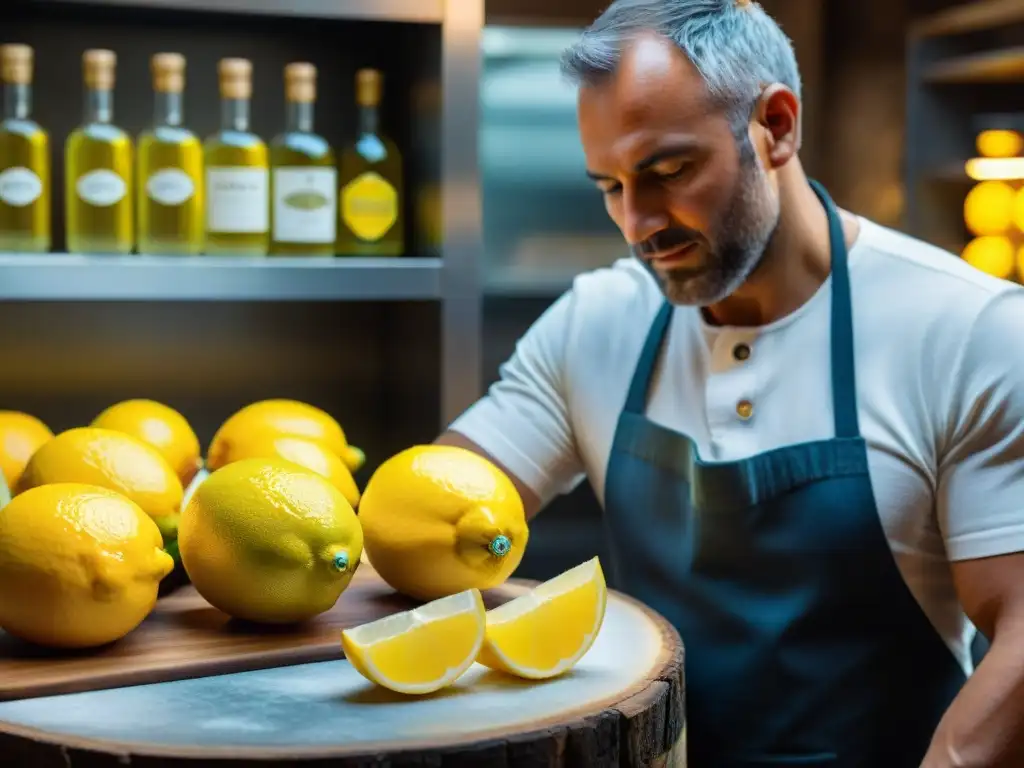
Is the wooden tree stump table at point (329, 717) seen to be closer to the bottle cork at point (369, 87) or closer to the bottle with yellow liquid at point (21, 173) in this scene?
the bottle with yellow liquid at point (21, 173)

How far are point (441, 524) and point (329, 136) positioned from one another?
1240 millimetres

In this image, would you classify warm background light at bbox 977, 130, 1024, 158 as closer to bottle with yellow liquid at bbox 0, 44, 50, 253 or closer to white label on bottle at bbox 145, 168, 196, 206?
white label on bottle at bbox 145, 168, 196, 206

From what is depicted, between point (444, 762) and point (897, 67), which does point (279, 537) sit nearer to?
point (444, 762)

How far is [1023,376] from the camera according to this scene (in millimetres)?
1198

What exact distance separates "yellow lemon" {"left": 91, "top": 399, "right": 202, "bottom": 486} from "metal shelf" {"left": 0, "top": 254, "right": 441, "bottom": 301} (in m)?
0.49

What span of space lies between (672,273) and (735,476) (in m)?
0.21

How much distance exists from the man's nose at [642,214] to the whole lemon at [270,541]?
1.55ft

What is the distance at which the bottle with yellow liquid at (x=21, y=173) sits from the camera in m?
1.69

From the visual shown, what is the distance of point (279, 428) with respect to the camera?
3.89 feet

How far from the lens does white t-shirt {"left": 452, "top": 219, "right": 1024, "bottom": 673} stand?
1216 millimetres

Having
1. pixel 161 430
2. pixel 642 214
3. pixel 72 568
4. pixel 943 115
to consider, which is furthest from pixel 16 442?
pixel 943 115

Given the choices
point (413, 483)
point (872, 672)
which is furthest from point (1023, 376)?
point (413, 483)

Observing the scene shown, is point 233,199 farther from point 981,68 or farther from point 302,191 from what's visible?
point 981,68

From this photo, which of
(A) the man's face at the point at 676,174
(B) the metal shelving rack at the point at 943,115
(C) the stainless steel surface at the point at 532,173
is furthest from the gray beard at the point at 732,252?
(B) the metal shelving rack at the point at 943,115
